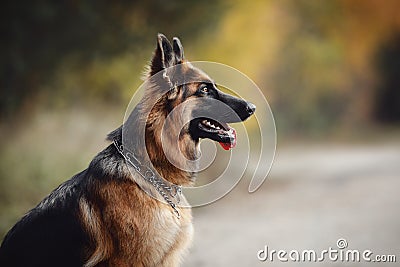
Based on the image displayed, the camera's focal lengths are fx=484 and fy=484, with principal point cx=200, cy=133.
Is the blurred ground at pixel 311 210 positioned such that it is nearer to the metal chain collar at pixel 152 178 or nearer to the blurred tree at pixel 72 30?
the metal chain collar at pixel 152 178

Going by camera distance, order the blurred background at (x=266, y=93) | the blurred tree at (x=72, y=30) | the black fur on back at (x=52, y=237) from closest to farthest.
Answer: the black fur on back at (x=52, y=237), the blurred background at (x=266, y=93), the blurred tree at (x=72, y=30)

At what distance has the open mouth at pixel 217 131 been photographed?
269 centimetres

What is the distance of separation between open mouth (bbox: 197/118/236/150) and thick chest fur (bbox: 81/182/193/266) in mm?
482

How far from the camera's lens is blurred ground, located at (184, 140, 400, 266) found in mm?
4363

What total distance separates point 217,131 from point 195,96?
23 cm

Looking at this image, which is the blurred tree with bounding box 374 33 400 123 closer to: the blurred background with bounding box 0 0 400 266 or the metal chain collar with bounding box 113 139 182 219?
the blurred background with bounding box 0 0 400 266

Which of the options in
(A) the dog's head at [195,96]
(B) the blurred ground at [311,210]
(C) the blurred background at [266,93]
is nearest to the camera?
(A) the dog's head at [195,96]

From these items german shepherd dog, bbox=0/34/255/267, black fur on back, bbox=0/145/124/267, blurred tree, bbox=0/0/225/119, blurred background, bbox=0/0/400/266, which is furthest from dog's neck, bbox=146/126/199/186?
blurred tree, bbox=0/0/225/119

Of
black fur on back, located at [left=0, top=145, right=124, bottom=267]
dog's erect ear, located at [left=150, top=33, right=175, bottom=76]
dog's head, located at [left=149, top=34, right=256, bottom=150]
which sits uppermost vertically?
dog's erect ear, located at [left=150, top=33, right=175, bottom=76]

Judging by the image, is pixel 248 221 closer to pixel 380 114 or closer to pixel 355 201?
pixel 355 201

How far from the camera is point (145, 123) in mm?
2625

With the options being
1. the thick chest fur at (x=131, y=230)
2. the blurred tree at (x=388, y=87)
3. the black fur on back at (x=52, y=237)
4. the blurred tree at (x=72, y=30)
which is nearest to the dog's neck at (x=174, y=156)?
the thick chest fur at (x=131, y=230)

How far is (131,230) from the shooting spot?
8.27 ft

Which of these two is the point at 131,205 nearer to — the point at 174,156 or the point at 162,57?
the point at 174,156
